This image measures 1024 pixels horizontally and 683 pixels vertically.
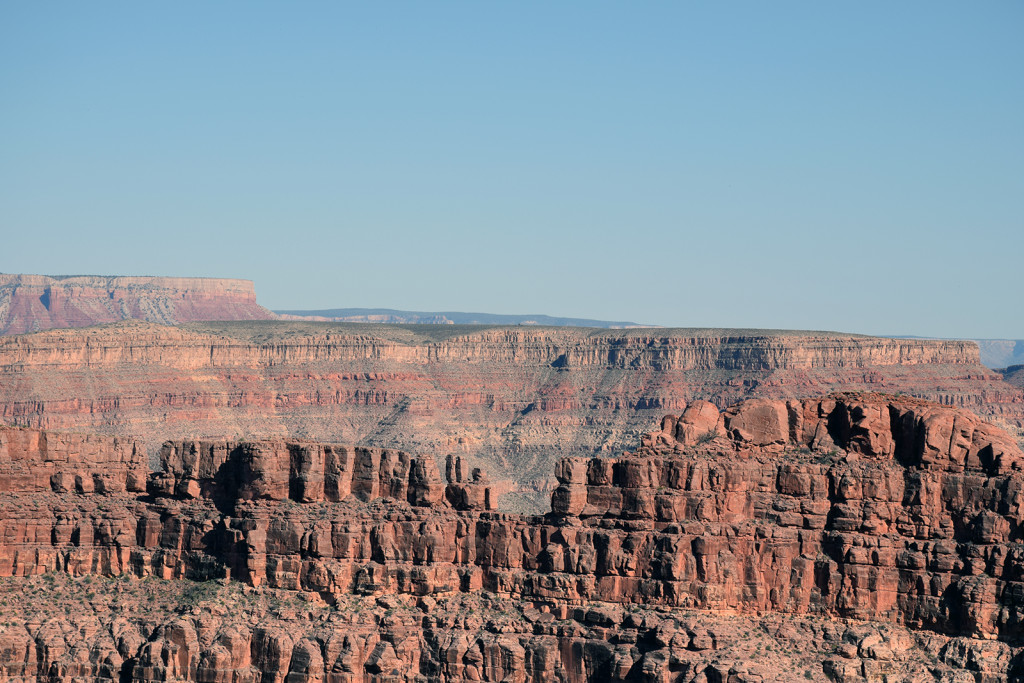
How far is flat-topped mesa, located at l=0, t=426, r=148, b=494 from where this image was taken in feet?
301

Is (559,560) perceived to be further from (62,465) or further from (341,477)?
(62,465)

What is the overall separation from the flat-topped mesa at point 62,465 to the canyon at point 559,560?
147 millimetres

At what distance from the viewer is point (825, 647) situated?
3031 inches

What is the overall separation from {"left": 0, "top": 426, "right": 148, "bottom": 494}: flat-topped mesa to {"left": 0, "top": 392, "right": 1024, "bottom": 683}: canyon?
0.48 ft

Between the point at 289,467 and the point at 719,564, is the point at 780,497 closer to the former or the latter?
the point at 719,564

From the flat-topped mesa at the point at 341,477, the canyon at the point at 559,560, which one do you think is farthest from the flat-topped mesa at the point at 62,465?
the flat-topped mesa at the point at 341,477

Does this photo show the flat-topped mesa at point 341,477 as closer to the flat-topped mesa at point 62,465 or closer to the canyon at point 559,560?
the canyon at point 559,560

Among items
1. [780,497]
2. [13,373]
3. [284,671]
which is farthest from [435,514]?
[13,373]

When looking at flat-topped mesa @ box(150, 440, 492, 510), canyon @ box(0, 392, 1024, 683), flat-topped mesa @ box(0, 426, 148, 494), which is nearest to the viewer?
canyon @ box(0, 392, 1024, 683)

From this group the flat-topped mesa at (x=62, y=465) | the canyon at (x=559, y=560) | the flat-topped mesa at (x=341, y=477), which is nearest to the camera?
the canyon at (x=559, y=560)

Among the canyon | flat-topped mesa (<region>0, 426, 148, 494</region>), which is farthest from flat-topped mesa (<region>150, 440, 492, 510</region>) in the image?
flat-topped mesa (<region>0, 426, 148, 494</region>)

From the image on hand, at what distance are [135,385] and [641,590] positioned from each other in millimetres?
117270

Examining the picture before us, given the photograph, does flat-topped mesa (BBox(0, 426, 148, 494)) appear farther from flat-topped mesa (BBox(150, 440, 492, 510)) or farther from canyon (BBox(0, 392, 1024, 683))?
flat-topped mesa (BBox(150, 440, 492, 510))

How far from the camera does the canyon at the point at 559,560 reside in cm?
7725
